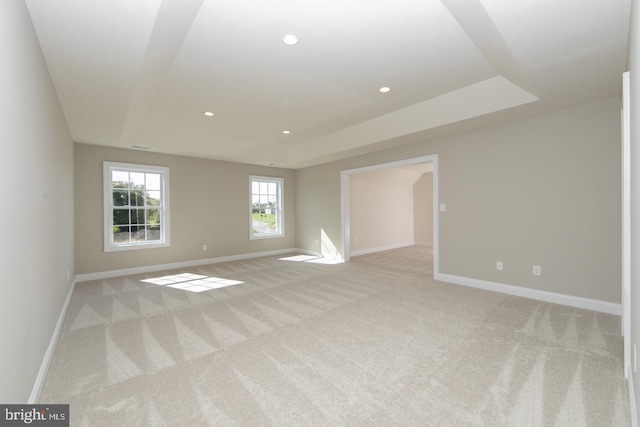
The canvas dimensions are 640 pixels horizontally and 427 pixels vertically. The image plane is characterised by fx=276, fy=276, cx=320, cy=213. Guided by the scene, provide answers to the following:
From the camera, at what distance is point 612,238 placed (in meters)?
3.17

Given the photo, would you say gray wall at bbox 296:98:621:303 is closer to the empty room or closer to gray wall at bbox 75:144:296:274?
the empty room

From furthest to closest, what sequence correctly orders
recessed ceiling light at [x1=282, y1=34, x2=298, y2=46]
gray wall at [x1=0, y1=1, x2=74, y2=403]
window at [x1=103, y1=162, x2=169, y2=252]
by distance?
window at [x1=103, y1=162, x2=169, y2=252] → recessed ceiling light at [x1=282, y1=34, x2=298, y2=46] → gray wall at [x1=0, y1=1, x2=74, y2=403]

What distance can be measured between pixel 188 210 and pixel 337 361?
504cm

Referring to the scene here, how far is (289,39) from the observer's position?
89.7 inches

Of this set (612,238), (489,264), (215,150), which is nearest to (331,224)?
(215,150)

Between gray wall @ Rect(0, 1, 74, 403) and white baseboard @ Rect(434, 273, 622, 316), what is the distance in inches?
191

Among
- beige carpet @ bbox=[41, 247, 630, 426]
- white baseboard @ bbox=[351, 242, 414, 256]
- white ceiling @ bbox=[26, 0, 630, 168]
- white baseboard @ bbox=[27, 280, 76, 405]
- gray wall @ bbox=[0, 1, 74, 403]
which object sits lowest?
beige carpet @ bbox=[41, 247, 630, 426]

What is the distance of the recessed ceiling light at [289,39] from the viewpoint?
2.24 m

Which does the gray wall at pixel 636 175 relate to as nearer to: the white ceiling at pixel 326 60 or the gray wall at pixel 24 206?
the white ceiling at pixel 326 60

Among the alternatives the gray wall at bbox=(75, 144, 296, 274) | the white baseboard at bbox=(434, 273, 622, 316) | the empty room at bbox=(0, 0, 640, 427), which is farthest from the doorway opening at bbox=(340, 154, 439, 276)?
the gray wall at bbox=(75, 144, 296, 274)

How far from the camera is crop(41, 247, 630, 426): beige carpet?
1664 millimetres

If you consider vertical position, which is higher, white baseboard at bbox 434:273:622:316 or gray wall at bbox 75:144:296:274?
gray wall at bbox 75:144:296:274

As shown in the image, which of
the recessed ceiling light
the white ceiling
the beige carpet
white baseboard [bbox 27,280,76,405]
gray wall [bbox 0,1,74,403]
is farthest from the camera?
the recessed ceiling light

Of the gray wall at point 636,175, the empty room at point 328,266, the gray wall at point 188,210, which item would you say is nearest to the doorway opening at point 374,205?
the empty room at point 328,266
